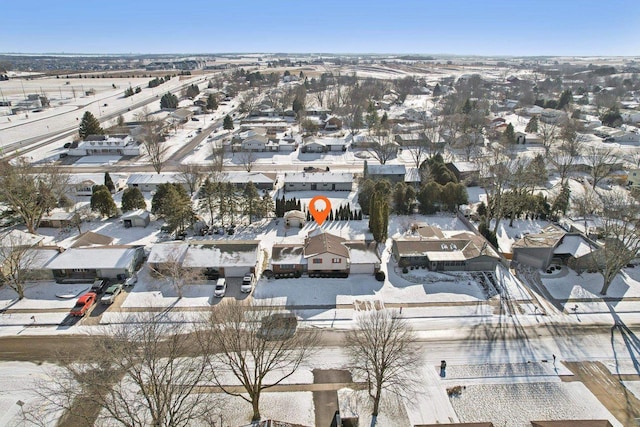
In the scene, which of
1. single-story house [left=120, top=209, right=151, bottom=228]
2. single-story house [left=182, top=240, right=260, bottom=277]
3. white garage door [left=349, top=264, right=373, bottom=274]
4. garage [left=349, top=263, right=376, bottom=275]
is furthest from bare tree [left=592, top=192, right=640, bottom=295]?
single-story house [left=120, top=209, right=151, bottom=228]

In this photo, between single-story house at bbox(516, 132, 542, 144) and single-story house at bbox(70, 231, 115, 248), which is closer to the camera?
single-story house at bbox(70, 231, 115, 248)

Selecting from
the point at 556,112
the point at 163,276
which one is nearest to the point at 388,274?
the point at 163,276

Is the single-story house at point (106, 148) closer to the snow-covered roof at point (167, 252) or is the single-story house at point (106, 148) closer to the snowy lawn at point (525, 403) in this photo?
the snow-covered roof at point (167, 252)

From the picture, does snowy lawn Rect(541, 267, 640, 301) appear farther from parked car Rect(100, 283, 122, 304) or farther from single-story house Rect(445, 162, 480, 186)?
parked car Rect(100, 283, 122, 304)

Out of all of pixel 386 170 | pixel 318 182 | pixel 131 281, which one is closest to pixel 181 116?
pixel 318 182

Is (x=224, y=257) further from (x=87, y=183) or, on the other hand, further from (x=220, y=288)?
(x=87, y=183)

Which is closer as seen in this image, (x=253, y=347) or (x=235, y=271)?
(x=253, y=347)

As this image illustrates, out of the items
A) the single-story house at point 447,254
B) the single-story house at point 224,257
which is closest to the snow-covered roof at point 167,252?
the single-story house at point 224,257
